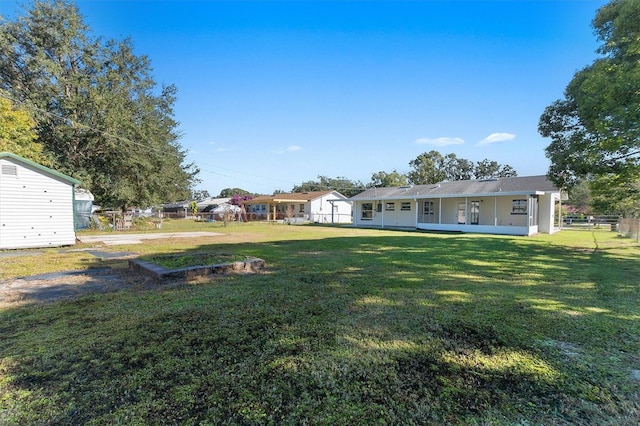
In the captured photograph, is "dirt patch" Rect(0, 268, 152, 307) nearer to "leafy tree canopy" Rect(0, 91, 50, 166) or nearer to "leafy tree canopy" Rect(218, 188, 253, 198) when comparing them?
"leafy tree canopy" Rect(0, 91, 50, 166)

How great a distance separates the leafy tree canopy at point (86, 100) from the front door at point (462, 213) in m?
20.9

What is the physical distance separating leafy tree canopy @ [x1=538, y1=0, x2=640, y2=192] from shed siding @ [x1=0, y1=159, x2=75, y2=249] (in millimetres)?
16648

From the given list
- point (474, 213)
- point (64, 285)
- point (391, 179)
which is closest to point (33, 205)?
point (64, 285)

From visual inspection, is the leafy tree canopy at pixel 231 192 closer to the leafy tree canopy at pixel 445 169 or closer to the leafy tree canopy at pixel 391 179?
the leafy tree canopy at pixel 391 179

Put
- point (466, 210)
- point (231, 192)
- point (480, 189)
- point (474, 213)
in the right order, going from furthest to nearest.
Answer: point (231, 192)
point (466, 210)
point (474, 213)
point (480, 189)

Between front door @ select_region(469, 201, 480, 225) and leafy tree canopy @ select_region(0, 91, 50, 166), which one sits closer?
leafy tree canopy @ select_region(0, 91, 50, 166)

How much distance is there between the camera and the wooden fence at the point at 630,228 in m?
14.1

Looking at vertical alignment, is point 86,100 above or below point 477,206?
above

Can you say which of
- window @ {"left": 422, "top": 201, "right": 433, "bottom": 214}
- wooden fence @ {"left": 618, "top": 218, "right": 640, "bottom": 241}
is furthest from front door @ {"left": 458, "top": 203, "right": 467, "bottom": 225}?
wooden fence @ {"left": 618, "top": 218, "right": 640, "bottom": 241}

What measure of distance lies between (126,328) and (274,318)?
5.33 feet

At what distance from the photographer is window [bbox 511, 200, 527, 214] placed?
62.0 feet

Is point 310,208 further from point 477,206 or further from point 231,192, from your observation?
point 231,192

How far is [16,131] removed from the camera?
15188 millimetres

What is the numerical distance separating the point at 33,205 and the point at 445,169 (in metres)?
47.7
